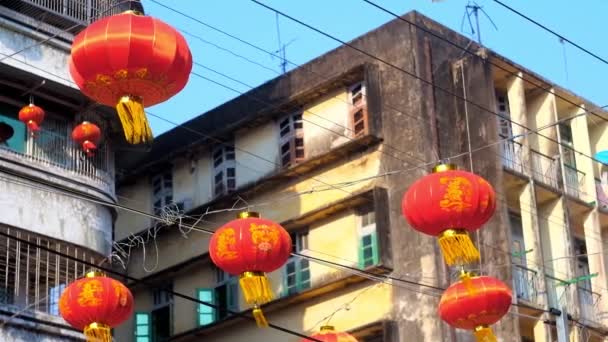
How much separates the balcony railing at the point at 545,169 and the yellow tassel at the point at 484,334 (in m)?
8.67

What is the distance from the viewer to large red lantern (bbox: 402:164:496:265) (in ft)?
46.3

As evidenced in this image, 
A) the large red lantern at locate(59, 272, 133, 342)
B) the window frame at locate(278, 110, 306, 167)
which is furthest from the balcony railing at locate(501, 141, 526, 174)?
the large red lantern at locate(59, 272, 133, 342)

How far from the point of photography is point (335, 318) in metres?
22.5

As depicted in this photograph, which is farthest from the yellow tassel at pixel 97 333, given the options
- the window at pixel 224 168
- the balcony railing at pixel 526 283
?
the window at pixel 224 168

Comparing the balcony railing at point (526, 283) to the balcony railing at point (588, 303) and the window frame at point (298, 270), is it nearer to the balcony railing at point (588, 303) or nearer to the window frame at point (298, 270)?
the balcony railing at point (588, 303)

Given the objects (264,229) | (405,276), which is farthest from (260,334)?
(264,229)

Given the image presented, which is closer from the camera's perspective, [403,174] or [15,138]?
[15,138]

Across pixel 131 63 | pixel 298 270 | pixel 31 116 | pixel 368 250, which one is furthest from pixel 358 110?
pixel 131 63

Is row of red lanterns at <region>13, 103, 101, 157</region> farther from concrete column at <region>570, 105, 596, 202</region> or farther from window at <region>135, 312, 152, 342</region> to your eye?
concrete column at <region>570, 105, 596, 202</region>

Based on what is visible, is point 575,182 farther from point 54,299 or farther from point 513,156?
point 54,299

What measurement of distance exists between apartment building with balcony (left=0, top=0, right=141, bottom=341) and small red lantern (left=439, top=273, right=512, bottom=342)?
5357 millimetres

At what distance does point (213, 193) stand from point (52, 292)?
286 inches

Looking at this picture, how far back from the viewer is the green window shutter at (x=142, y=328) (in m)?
24.4

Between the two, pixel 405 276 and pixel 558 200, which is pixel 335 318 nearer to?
pixel 405 276
